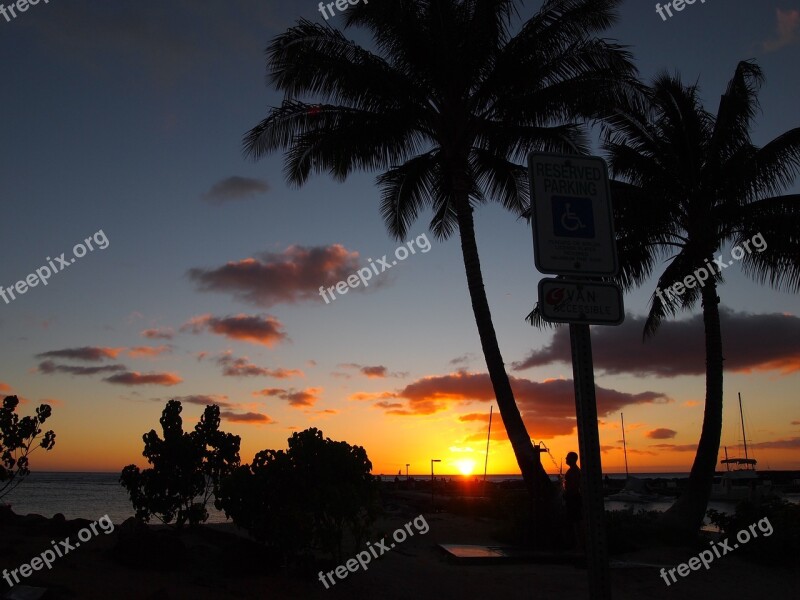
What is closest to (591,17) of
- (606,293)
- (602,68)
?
(602,68)

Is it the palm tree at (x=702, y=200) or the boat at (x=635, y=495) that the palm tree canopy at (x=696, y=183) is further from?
the boat at (x=635, y=495)

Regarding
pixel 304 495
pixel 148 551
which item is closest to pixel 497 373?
pixel 304 495

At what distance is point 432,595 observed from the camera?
33.2 ft

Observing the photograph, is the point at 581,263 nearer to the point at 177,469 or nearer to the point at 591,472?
the point at 591,472

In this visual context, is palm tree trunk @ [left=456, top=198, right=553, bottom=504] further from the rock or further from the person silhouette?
the rock

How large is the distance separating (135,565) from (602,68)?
49.1 feet

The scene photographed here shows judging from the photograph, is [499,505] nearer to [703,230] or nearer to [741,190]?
[703,230]

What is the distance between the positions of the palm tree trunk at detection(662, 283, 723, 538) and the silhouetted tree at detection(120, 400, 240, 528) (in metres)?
11.5

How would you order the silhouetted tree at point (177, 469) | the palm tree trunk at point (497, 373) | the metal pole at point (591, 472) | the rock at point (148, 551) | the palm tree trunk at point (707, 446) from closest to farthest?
the metal pole at point (591, 472)
the rock at point (148, 551)
the silhouetted tree at point (177, 469)
the palm tree trunk at point (497, 373)
the palm tree trunk at point (707, 446)

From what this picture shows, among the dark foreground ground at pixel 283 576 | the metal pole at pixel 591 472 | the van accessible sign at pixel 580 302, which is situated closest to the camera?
the metal pole at pixel 591 472

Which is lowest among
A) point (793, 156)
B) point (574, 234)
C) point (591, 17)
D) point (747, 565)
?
point (747, 565)

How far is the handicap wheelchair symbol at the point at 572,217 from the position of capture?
359cm

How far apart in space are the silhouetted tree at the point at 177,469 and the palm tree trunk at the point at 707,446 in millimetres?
11504

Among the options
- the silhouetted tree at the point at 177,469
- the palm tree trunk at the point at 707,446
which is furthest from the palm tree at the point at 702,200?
the silhouetted tree at the point at 177,469
